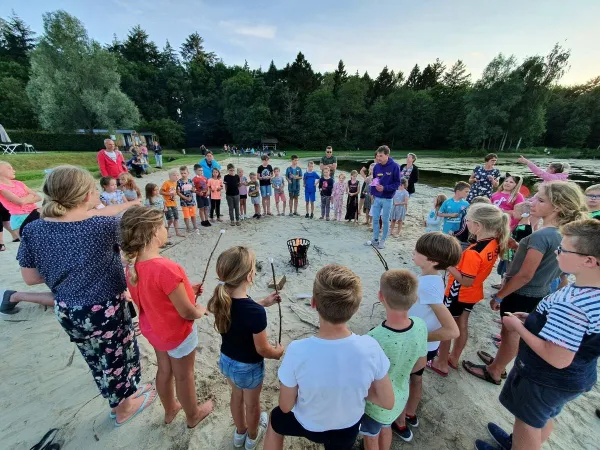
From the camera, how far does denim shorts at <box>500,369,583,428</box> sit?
1579 mm

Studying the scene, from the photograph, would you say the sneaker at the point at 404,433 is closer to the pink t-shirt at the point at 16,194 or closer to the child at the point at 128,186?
the pink t-shirt at the point at 16,194

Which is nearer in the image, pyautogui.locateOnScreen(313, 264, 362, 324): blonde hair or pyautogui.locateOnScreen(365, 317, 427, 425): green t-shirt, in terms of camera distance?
pyautogui.locateOnScreen(313, 264, 362, 324): blonde hair

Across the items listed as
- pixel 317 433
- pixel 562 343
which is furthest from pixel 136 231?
pixel 562 343

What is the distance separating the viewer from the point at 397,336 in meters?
1.56

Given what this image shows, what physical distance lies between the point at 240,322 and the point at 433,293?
55.6 inches

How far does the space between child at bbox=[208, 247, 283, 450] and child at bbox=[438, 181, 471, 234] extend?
4591 millimetres

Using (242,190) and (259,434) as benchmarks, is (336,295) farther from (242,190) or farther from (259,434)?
(242,190)

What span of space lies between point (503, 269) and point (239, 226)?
6313mm

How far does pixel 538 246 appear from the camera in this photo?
2.24 meters

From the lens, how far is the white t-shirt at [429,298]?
1.87 m

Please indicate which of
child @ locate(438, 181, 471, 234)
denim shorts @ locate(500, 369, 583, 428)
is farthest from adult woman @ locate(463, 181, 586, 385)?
child @ locate(438, 181, 471, 234)

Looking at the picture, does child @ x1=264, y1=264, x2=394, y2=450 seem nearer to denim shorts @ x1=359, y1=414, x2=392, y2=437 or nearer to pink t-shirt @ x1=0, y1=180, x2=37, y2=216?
denim shorts @ x1=359, y1=414, x2=392, y2=437

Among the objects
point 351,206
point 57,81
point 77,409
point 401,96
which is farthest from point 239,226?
point 401,96

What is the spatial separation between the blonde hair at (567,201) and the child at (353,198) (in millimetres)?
5701
